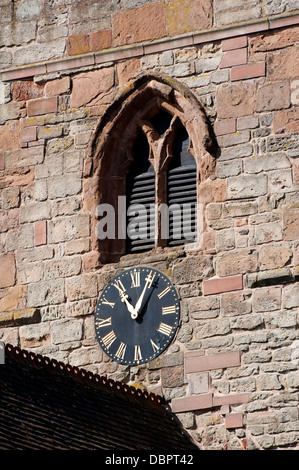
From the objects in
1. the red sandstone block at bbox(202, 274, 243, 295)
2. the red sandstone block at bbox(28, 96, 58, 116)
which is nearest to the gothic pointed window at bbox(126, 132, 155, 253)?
the red sandstone block at bbox(202, 274, 243, 295)

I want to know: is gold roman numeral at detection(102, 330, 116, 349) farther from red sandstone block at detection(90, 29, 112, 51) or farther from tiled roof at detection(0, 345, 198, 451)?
red sandstone block at detection(90, 29, 112, 51)

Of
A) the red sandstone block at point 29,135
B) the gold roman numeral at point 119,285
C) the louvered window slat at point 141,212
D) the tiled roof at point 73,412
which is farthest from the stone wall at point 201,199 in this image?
the tiled roof at point 73,412

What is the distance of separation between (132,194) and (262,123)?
171 centimetres

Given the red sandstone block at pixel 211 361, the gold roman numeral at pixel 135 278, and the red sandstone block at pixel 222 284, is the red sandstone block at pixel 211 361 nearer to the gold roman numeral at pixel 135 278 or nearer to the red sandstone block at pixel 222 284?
the red sandstone block at pixel 222 284

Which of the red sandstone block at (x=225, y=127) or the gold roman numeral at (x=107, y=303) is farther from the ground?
the red sandstone block at (x=225, y=127)

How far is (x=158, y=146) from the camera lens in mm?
23812

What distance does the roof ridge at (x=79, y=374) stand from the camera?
21.3m

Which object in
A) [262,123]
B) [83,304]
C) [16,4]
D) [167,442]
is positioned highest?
[16,4]

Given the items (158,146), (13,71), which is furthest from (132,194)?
(13,71)

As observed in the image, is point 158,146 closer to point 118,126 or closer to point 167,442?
point 118,126

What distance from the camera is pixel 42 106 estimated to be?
965 inches

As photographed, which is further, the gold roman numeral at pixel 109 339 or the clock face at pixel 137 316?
the gold roman numeral at pixel 109 339
